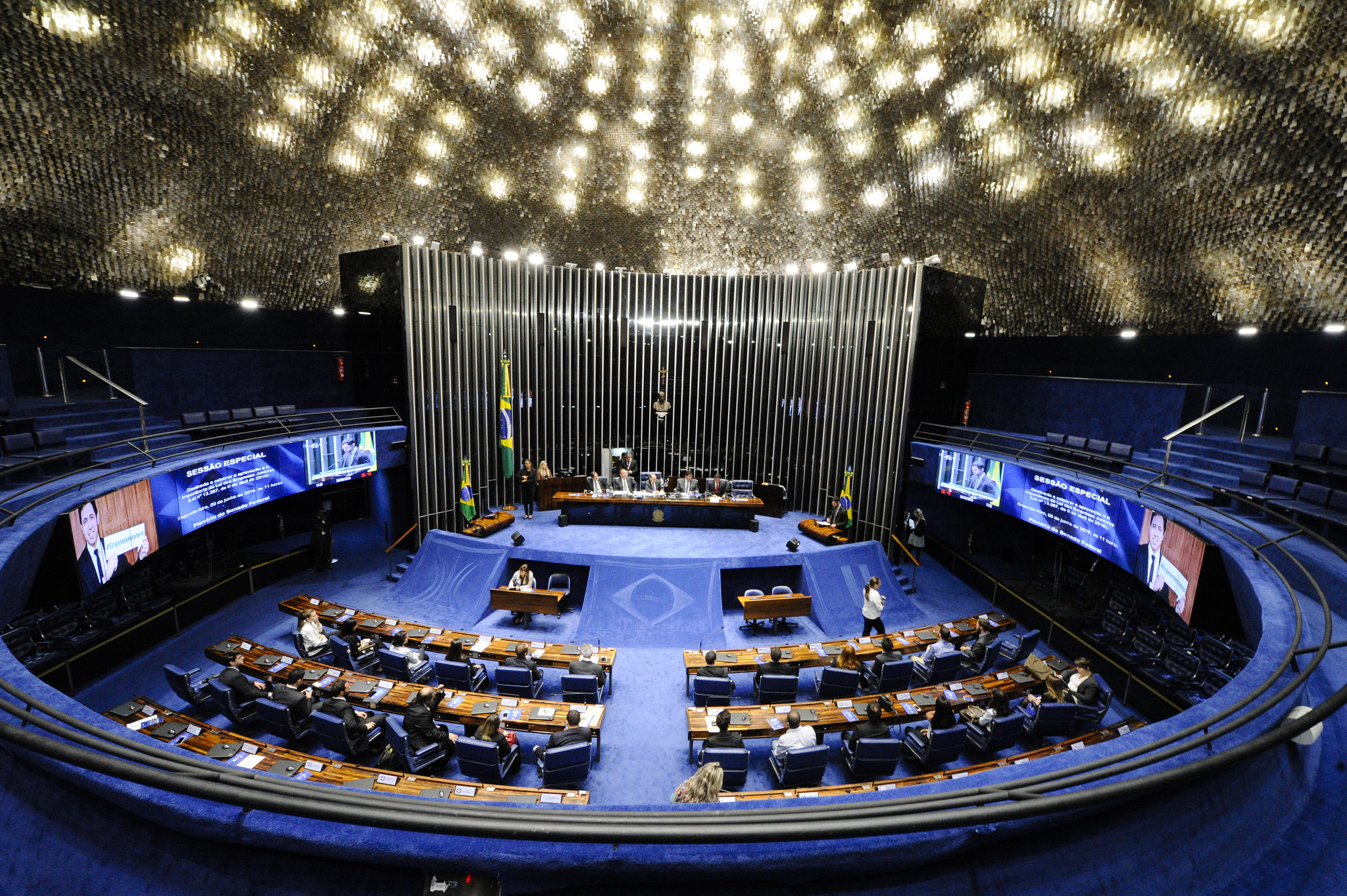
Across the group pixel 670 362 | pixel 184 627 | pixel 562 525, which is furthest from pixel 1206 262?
pixel 184 627

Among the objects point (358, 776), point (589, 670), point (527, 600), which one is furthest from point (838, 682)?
point (358, 776)

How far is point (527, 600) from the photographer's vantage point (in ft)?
34.4

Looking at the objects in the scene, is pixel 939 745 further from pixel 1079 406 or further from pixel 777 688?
pixel 1079 406

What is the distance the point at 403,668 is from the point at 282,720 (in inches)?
63.8

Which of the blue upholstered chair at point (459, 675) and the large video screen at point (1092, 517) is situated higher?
the large video screen at point (1092, 517)

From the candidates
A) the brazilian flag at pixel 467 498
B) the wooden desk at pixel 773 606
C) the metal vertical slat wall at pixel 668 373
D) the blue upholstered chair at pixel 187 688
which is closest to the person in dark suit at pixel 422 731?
the blue upholstered chair at pixel 187 688

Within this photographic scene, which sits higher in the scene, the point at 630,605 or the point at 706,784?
the point at 706,784

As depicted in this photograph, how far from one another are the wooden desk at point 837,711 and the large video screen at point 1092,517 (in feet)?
7.61

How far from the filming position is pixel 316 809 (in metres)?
1.72

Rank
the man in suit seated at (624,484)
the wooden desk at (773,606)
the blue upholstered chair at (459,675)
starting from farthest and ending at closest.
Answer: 1. the man in suit seated at (624,484)
2. the wooden desk at (773,606)
3. the blue upholstered chair at (459,675)

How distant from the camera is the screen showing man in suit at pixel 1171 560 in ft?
22.3

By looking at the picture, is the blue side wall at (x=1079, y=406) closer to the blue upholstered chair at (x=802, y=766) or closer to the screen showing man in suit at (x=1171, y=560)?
the screen showing man in suit at (x=1171, y=560)

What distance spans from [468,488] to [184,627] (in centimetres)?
574

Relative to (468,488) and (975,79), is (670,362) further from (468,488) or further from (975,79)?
(975,79)
